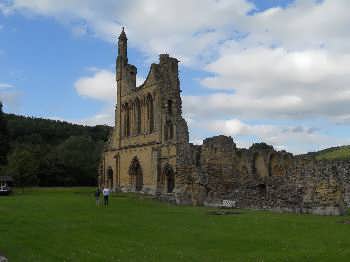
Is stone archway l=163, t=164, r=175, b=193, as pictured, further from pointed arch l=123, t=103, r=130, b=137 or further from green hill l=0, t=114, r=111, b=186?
green hill l=0, t=114, r=111, b=186

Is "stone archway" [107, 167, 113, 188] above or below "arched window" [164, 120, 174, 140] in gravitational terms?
below

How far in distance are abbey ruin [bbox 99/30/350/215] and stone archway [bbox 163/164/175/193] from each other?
0.32ft

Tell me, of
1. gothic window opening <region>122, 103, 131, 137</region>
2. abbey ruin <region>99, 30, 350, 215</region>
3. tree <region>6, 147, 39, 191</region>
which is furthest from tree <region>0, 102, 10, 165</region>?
gothic window opening <region>122, 103, 131, 137</region>

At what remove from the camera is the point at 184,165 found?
34719 mm

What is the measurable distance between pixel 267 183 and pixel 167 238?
69.6 ft

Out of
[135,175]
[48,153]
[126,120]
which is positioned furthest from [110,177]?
[48,153]

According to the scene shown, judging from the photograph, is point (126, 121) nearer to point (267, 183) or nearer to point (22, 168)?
point (22, 168)

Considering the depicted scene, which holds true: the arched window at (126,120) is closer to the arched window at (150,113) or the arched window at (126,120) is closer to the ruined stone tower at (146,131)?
the ruined stone tower at (146,131)

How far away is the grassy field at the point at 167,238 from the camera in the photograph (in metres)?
12.4

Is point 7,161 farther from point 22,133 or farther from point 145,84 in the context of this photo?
point 22,133

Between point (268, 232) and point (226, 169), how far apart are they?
22228mm

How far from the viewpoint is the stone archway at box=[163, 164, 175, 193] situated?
43844 millimetres

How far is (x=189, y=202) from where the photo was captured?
33.9 meters

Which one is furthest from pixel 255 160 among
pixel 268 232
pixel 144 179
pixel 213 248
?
pixel 213 248
